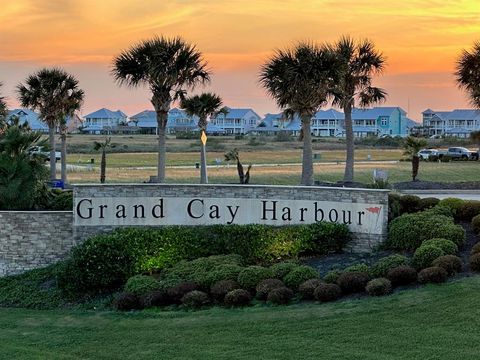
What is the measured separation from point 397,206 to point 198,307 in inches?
308

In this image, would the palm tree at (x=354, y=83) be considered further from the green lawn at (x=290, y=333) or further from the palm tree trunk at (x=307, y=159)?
the green lawn at (x=290, y=333)

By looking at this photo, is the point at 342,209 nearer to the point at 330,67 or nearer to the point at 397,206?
the point at 397,206

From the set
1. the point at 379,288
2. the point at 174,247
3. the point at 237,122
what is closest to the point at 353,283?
the point at 379,288

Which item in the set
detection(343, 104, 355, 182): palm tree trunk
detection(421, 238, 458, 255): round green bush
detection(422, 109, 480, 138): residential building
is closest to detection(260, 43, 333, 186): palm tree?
detection(343, 104, 355, 182): palm tree trunk

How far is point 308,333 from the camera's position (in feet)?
39.2

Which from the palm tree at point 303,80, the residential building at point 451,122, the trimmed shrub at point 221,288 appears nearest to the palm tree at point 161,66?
the palm tree at point 303,80

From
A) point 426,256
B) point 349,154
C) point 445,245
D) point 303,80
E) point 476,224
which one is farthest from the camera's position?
point 349,154

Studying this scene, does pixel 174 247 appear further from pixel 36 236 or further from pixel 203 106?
pixel 203 106

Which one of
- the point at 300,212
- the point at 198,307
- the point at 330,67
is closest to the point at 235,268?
the point at 198,307

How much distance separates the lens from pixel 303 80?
27219mm

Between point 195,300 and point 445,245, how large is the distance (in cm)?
564

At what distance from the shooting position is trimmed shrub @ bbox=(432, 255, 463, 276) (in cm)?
1419

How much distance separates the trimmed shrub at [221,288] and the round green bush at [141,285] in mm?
1637

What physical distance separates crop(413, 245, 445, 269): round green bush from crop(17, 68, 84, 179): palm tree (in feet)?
84.2
